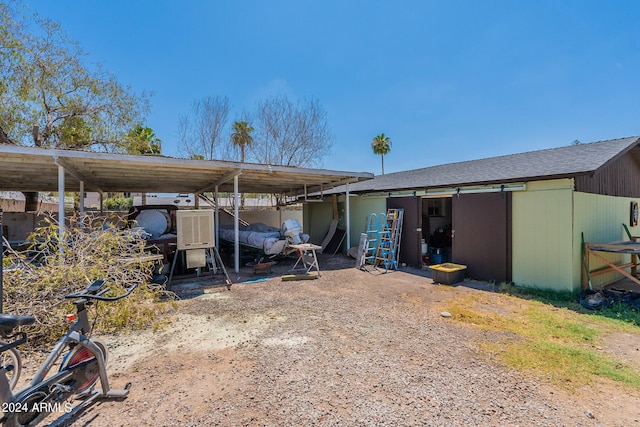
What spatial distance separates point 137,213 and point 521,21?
11.9 meters

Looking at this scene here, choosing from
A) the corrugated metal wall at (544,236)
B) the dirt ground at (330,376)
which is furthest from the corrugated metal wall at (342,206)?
the dirt ground at (330,376)

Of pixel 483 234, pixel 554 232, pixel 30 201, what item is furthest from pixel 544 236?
pixel 30 201

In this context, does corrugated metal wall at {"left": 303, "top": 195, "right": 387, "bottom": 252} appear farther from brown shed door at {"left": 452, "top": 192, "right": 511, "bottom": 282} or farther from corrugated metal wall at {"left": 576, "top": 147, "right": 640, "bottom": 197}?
corrugated metal wall at {"left": 576, "top": 147, "right": 640, "bottom": 197}

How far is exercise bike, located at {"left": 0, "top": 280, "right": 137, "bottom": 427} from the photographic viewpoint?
1710 millimetres

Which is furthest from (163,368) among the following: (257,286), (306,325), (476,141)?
(476,141)

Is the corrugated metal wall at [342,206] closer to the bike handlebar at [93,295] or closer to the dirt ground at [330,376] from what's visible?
the dirt ground at [330,376]

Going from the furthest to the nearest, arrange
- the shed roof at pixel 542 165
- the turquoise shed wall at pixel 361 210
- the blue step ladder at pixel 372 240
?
1. the turquoise shed wall at pixel 361 210
2. the blue step ladder at pixel 372 240
3. the shed roof at pixel 542 165

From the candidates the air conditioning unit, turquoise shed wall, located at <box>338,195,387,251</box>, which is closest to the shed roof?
turquoise shed wall, located at <box>338,195,387,251</box>

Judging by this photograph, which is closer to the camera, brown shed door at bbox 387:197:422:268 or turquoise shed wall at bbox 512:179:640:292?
turquoise shed wall at bbox 512:179:640:292

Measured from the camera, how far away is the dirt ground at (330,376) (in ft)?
7.30

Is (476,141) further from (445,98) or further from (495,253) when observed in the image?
(495,253)

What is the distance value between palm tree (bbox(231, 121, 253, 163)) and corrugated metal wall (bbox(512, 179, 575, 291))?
1514 centimetres

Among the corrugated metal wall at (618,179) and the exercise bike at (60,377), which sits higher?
the corrugated metal wall at (618,179)

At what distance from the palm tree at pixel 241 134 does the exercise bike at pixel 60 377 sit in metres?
16.2
